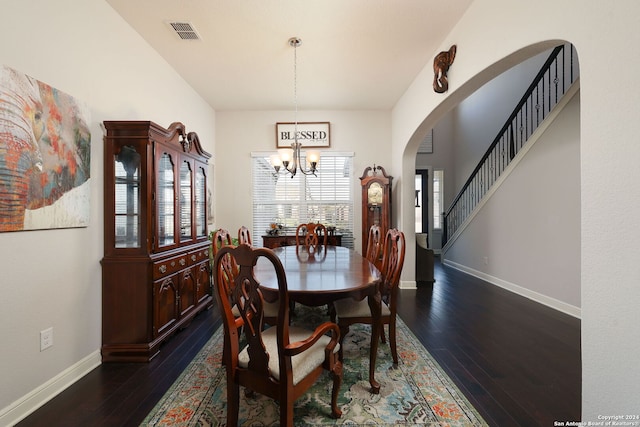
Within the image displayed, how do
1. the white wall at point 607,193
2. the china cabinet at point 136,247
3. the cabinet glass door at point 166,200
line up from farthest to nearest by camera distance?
the cabinet glass door at point 166,200
the china cabinet at point 136,247
the white wall at point 607,193

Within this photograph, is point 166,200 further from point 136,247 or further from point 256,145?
point 256,145

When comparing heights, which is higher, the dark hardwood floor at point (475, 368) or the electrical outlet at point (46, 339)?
the electrical outlet at point (46, 339)

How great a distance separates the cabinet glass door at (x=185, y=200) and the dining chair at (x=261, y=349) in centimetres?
198

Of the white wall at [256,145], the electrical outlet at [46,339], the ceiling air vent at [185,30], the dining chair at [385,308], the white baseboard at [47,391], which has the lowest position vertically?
the white baseboard at [47,391]

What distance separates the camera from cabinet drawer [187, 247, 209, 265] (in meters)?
3.11

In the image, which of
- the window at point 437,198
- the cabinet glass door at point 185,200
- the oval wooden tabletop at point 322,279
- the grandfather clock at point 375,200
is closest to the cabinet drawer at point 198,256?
the cabinet glass door at point 185,200

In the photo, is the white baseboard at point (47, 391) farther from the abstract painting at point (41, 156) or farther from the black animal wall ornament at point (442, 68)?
the black animal wall ornament at point (442, 68)

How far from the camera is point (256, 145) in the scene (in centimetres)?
514

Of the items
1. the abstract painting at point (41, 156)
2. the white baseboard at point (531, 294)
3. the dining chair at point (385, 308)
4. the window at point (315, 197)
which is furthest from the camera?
the window at point (315, 197)

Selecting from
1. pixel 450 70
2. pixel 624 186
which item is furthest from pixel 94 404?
pixel 450 70

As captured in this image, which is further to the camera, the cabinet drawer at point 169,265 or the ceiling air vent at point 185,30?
the ceiling air vent at point 185,30

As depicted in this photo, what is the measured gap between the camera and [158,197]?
2.59 m

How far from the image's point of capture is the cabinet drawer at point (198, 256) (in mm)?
3106

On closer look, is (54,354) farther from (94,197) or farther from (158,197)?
(158,197)
